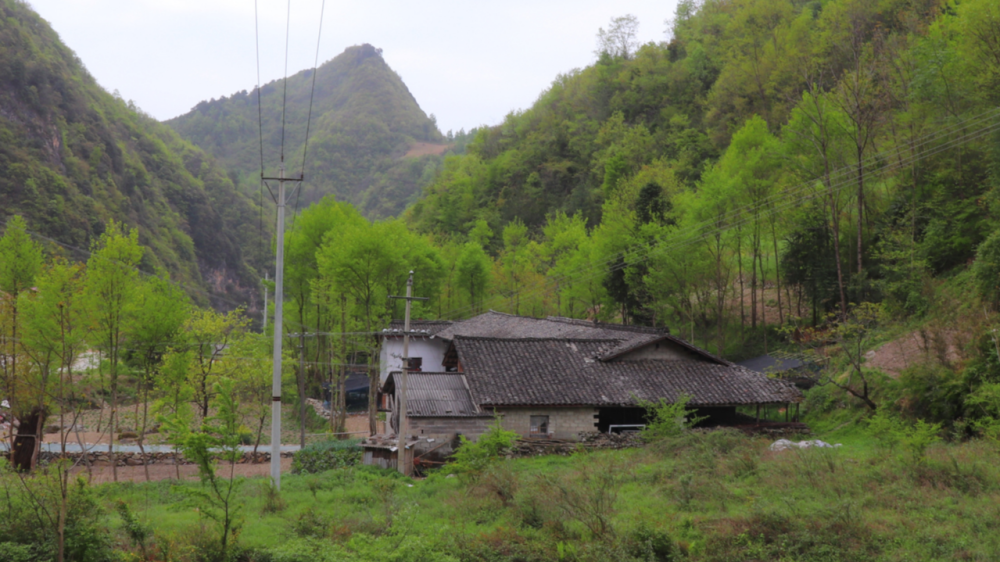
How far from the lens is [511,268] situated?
142 feet

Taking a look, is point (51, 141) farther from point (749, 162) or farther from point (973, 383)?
point (973, 383)

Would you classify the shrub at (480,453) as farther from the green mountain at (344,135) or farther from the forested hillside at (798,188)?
the green mountain at (344,135)

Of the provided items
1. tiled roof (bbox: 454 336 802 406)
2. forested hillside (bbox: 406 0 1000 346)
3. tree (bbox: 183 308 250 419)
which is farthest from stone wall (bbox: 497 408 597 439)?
forested hillside (bbox: 406 0 1000 346)

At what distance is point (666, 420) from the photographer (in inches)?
717

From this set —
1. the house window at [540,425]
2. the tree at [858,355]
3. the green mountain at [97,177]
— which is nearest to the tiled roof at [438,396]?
the house window at [540,425]

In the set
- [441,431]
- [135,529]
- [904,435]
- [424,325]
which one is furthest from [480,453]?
[424,325]

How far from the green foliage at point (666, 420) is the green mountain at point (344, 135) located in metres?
90.9

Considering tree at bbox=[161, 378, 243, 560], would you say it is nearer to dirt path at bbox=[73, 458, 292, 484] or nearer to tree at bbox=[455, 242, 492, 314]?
dirt path at bbox=[73, 458, 292, 484]

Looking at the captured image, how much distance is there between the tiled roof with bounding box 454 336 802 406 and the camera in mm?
19469

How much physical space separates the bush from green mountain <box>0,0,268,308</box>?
49270 millimetres

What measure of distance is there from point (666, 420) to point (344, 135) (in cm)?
12734

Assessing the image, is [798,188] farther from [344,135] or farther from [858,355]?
[344,135]

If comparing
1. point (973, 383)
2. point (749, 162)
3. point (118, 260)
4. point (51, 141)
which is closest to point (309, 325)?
point (118, 260)

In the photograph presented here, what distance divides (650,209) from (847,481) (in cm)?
2225
